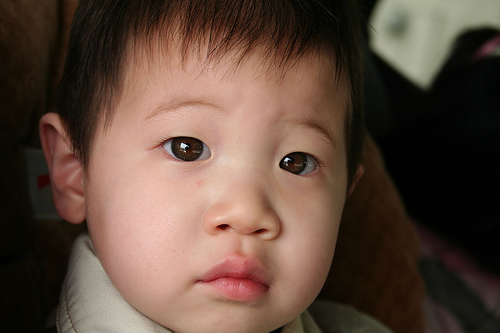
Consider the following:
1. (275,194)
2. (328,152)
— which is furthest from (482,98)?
(275,194)

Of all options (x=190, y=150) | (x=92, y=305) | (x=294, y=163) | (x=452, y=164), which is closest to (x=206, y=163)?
(x=190, y=150)

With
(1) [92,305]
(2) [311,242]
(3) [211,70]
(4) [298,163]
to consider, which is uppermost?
(3) [211,70]

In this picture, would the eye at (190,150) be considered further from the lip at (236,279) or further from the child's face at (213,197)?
the lip at (236,279)

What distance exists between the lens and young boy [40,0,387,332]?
2.50 feet

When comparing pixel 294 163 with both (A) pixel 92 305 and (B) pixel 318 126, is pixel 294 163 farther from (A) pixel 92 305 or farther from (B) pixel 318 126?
(A) pixel 92 305

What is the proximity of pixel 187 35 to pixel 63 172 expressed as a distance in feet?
1.09

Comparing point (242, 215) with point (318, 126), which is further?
point (318, 126)

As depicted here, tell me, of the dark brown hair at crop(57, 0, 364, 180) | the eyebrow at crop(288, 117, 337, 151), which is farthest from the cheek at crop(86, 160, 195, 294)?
the eyebrow at crop(288, 117, 337, 151)

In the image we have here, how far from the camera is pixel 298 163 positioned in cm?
86

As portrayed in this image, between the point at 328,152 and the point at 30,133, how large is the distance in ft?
1.70

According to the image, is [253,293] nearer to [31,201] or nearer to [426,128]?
[31,201]

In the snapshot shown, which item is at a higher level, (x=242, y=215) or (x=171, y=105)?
(x=171, y=105)

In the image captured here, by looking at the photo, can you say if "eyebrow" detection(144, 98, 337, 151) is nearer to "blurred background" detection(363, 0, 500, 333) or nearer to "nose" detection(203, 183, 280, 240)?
"nose" detection(203, 183, 280, 240)

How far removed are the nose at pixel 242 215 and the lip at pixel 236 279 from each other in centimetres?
4
